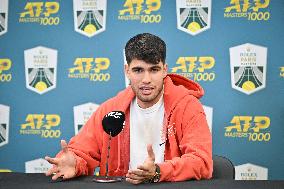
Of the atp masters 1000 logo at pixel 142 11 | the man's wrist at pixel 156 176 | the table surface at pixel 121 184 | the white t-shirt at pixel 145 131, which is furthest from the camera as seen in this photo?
the atp masters 1000 logo at pixel 142 11

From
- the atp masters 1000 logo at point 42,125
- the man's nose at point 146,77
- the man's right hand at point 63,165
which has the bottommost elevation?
the atp masters 1000 logo at point 42,125

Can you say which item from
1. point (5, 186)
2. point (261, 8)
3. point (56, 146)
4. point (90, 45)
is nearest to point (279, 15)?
point (261, 8)

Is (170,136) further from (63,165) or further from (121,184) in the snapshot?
(121,184)

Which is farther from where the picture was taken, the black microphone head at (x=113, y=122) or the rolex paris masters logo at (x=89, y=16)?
the rolex paris masters logo at (x=89, y=16)

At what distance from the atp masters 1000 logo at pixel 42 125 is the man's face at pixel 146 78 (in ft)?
4.75

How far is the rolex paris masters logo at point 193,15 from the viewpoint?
10.0ft

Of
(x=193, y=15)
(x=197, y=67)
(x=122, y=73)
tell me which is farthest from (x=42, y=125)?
(x=193, y=15)

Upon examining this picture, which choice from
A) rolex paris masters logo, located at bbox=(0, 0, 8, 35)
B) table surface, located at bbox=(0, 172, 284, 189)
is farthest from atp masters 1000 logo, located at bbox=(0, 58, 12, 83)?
table surface, located at bbox=(0, 172, 284, 189)

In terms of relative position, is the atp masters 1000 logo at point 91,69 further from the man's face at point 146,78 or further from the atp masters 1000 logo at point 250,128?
the man's face at point 146,78

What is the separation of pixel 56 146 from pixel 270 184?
Answer: 7.40 feet

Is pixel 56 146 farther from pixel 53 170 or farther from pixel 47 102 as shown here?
pixel 53 170

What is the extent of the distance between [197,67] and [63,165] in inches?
67.5

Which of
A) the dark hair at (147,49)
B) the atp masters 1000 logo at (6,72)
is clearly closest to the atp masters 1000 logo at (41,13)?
the atp masters 1000 logo at (6,72)

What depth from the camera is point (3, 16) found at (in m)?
3.29
